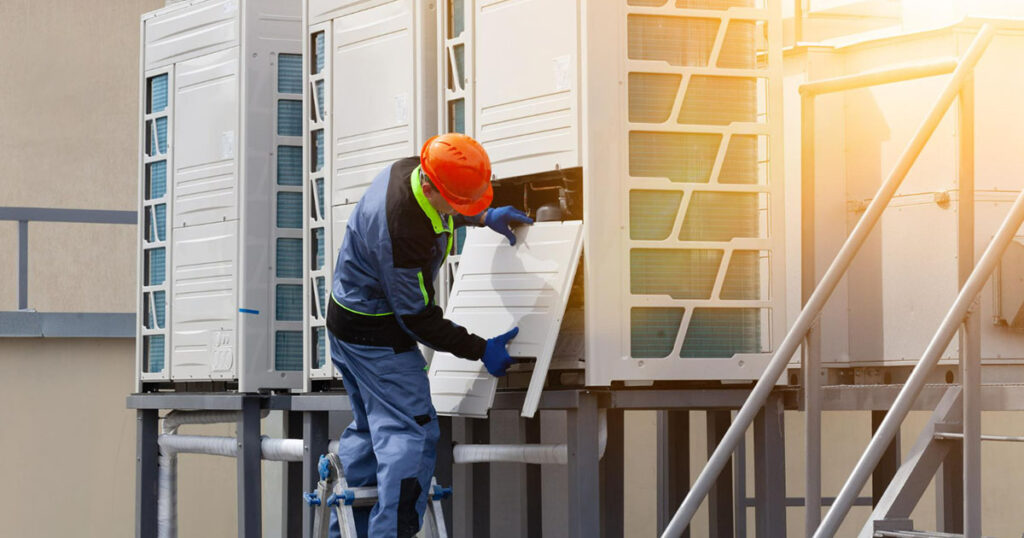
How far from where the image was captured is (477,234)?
6809 mm

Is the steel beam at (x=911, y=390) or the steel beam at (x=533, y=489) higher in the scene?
the steel beam at (x=911, y=390)

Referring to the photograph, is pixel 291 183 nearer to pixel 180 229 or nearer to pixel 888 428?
pixel 180 229

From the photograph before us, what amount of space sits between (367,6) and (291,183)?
1350mm

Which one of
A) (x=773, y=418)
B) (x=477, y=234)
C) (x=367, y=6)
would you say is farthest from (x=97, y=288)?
(x=773, y=418)

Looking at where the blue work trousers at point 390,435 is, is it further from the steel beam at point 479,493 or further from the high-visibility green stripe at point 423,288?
the steel beam at point 479,493

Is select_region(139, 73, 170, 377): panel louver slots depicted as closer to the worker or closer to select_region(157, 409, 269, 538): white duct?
select_region(157, 409, 269, 538): white duct

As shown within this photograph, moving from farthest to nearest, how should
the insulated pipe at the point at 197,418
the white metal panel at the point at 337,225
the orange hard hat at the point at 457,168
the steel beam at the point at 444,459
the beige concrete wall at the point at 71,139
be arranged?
the beige concrete wall at the point at 71,139 → the insulated pipe at the point at 197,418 → the white metal panel at the point at 337,225 → the steel beam at the point at 444,459 → the orange hard hat at the point at 457,168

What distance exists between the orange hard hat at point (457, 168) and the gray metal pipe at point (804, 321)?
5.13 ft

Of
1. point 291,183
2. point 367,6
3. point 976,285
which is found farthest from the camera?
point 291,183

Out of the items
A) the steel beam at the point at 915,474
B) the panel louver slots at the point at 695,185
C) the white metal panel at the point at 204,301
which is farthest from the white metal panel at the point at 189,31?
the steel beam at the point at 915,474

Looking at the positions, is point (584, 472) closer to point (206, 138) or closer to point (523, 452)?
point (523, 452)

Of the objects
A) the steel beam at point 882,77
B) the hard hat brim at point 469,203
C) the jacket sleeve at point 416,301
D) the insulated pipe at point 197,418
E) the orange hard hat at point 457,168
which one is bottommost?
the insulated pipe at point 197,418

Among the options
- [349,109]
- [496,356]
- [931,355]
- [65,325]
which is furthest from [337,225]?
[931,355]

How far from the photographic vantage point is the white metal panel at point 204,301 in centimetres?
875
